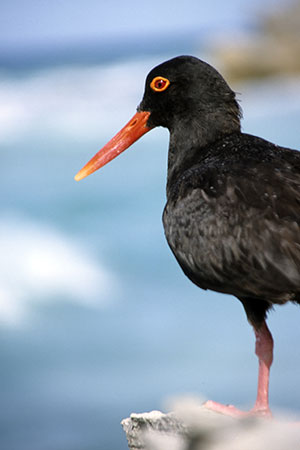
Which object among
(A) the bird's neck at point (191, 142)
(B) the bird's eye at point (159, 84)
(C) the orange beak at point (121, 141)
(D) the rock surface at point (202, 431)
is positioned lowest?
(D) the rock surface at point (202, 431)

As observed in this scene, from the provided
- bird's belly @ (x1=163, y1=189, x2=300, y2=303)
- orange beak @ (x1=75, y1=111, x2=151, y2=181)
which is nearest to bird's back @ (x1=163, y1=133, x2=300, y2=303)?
bird's belly @ (x1=163, y1=189, x2=300, y2=303)

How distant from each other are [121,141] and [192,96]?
73 cm

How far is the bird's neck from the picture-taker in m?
4.32

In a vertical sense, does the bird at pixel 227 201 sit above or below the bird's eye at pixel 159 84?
below

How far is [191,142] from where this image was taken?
438cm

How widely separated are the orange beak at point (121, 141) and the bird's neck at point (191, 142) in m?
0.35

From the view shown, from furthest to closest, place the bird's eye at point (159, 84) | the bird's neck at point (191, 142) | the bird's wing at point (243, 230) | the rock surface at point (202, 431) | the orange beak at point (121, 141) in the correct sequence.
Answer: the orange beak at point (121, 141) → the bird's eye at point (159, 84) → the bird's neck at point (191, 142) → the bird's wing at point (243, 230) → the rock surface at point (202, 431)

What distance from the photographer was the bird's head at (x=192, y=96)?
4.33 meters

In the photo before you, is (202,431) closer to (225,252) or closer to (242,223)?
(225,252)

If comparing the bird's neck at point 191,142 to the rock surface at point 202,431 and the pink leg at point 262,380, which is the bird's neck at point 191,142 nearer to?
the pink leg at point 262,380

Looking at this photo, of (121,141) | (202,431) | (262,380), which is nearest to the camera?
(202,431)

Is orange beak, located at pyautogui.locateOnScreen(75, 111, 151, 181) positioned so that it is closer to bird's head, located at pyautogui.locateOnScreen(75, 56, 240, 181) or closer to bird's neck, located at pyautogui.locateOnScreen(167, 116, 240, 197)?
bird's head, located at pyautogui.locateOnScreen(75, 56, 240, 181)

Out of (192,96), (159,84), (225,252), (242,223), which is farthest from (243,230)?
(159,84)

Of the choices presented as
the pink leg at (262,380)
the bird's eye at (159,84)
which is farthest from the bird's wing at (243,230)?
the bird's eye at (159,84)
